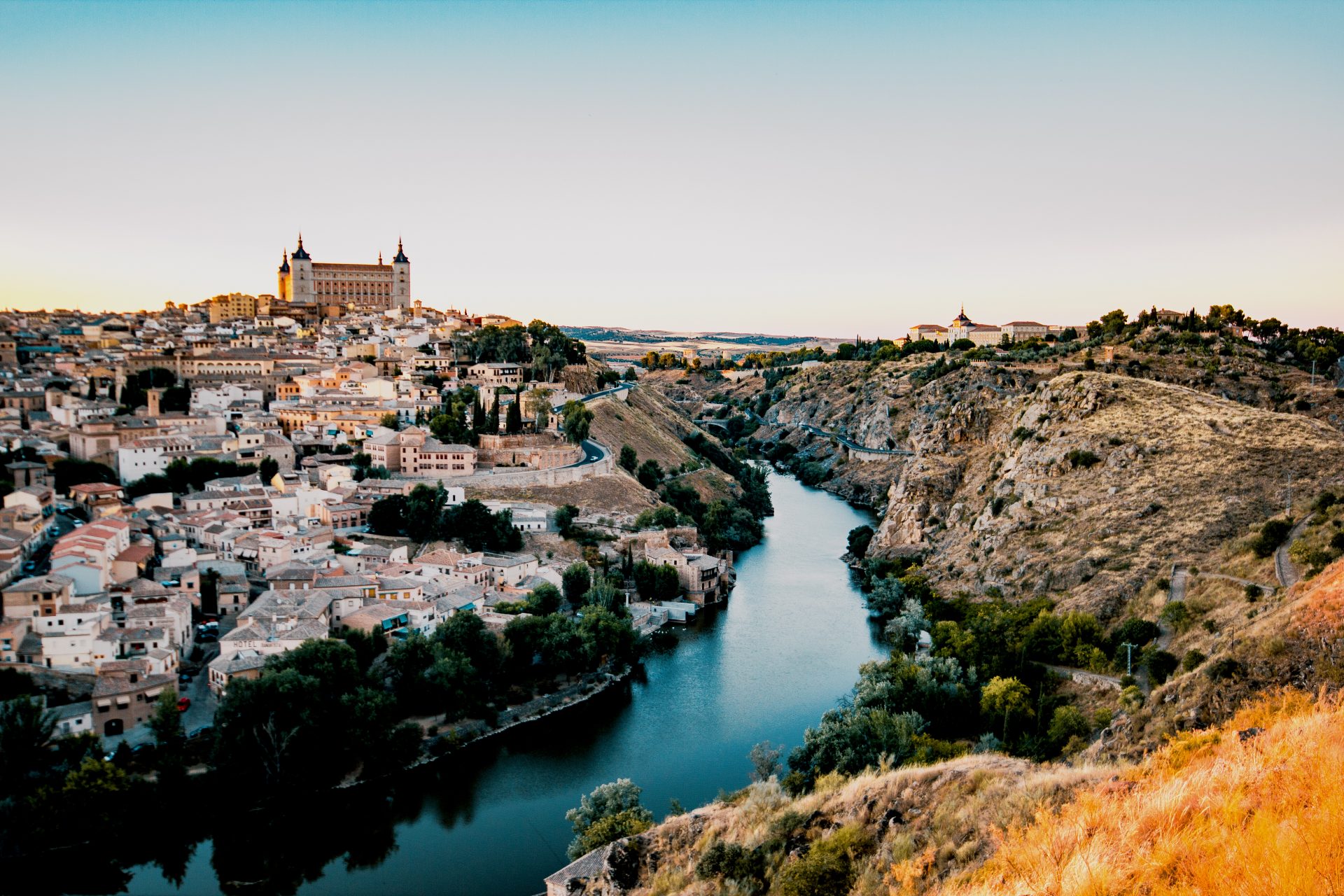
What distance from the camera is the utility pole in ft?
47.1

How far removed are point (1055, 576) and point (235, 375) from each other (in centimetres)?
3091

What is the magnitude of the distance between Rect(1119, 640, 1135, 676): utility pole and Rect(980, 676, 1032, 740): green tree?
1.60 m

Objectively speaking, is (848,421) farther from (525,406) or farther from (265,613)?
(265,613)

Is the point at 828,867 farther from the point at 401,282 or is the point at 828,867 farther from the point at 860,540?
the point at 401,282

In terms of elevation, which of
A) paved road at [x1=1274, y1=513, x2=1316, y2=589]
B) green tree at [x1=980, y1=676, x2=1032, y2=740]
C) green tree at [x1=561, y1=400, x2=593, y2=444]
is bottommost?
green tree at [x1=980, y1=676, x2=1032, y2=740]

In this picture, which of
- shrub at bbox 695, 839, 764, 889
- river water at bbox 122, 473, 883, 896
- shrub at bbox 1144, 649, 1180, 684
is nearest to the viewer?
shrub at bbox 695, 839, 764, 889

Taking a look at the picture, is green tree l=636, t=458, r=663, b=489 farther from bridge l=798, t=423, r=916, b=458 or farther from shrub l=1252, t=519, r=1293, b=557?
shrub l=1252, t=519, r=1293, b=557

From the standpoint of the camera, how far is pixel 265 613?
16.7 metres

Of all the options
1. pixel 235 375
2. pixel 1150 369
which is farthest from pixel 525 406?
pixel 1150 369

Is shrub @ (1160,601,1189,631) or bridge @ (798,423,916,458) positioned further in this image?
bridge @ (798,423,916,458)

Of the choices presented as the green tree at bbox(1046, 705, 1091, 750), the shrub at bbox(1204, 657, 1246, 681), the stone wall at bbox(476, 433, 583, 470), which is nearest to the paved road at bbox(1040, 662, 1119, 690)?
the green tree at bbox(1046, 705, 1091, 750)

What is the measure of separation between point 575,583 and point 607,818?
A: 10.1m

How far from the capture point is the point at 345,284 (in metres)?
55.0

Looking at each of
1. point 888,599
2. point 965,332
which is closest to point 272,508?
point 888,599
